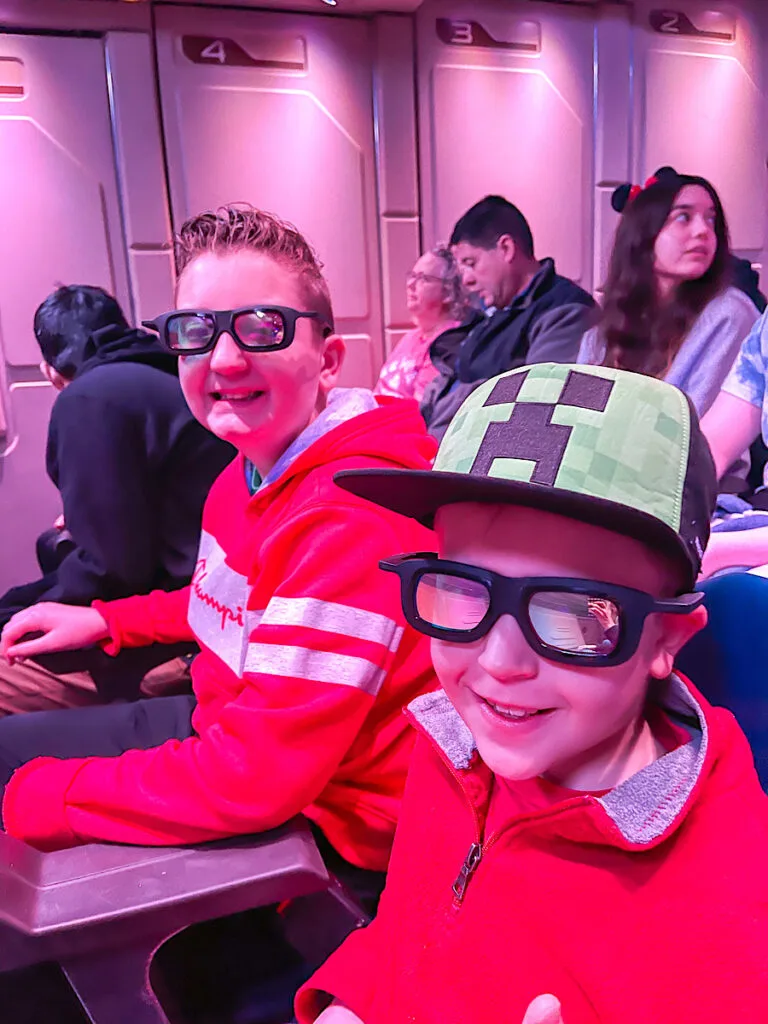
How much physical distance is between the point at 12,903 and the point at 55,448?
1.14 m

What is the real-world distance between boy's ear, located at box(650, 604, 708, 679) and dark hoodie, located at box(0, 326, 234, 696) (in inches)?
47.3

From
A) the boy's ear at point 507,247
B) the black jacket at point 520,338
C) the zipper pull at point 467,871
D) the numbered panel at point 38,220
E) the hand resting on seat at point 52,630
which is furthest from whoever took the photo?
the numbered panel at point 38,220

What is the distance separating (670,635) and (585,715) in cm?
10

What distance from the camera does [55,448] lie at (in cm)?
175

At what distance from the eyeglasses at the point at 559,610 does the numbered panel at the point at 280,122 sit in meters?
3.41

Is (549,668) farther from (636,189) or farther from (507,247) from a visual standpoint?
(507,247)

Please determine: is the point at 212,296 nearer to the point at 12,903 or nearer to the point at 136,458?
the point at 136,458

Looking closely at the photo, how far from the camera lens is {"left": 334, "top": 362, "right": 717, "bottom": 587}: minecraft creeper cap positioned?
59 cm

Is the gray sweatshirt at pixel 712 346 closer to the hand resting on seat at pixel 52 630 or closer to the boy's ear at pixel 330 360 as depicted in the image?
the boy's ear at pixel 330 360

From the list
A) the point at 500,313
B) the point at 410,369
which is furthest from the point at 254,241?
the point at 410,369

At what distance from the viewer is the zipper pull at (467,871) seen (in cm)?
72

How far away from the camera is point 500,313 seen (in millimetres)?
3098

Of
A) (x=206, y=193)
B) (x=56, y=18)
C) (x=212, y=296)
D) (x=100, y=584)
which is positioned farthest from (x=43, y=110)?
(x=212, y=296)

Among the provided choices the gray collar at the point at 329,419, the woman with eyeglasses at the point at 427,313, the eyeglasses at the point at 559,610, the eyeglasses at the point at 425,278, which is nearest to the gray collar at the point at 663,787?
the eyeglasses at the point at 559,610
